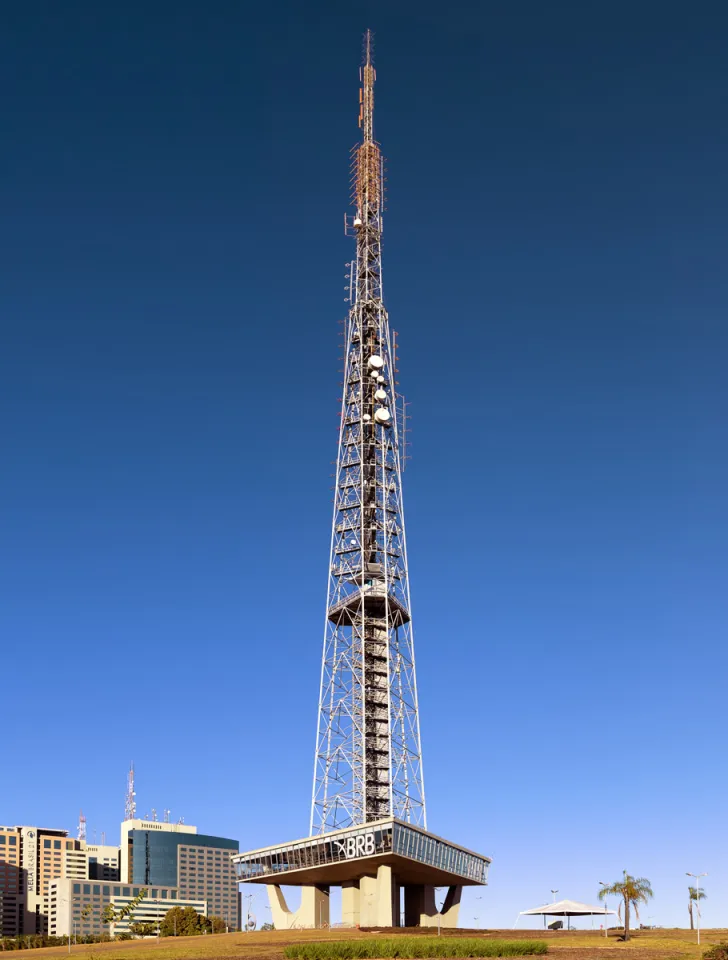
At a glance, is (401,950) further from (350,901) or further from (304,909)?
(304,909)

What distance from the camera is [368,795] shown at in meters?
135

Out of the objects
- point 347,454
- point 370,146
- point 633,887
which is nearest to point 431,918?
point 633,887

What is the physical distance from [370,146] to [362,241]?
1223cm

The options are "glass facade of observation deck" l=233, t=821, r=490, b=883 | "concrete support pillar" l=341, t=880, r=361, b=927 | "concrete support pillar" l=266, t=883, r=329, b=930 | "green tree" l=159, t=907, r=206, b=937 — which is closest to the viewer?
"glass facade of observation deck" l=233, t=821, r=490, b=883

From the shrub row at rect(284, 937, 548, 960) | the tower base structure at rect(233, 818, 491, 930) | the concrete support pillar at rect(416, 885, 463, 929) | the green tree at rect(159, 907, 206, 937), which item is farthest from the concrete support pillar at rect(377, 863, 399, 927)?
the green tree at rect(159, 907, 206, 937)

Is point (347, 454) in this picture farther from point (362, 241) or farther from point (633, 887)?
point (633, 887)

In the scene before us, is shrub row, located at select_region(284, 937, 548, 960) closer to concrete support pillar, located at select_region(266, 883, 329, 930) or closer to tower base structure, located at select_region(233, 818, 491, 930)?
tower base structure, located at select_region(233, 818, 491, 930)

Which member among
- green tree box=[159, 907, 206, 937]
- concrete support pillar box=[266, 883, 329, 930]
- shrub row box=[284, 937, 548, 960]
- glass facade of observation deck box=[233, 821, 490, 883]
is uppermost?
glass facade of observation deck box=[233, 821, 490, 883]

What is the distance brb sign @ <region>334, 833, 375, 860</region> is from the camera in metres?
118

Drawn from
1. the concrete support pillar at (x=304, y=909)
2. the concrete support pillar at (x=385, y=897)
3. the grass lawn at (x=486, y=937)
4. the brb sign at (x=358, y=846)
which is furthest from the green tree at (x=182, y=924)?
the grass lawn at (x=486, y=937)

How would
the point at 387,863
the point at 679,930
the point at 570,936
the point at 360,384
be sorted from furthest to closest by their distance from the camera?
1. the point at 360,384
2. the point at 387,863
3. the point at 679,930
4. the point at 570,936

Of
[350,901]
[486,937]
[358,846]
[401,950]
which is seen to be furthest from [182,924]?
[401,950]

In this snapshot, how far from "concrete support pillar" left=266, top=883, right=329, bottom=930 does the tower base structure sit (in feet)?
0.35

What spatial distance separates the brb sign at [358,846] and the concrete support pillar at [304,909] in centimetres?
1279
